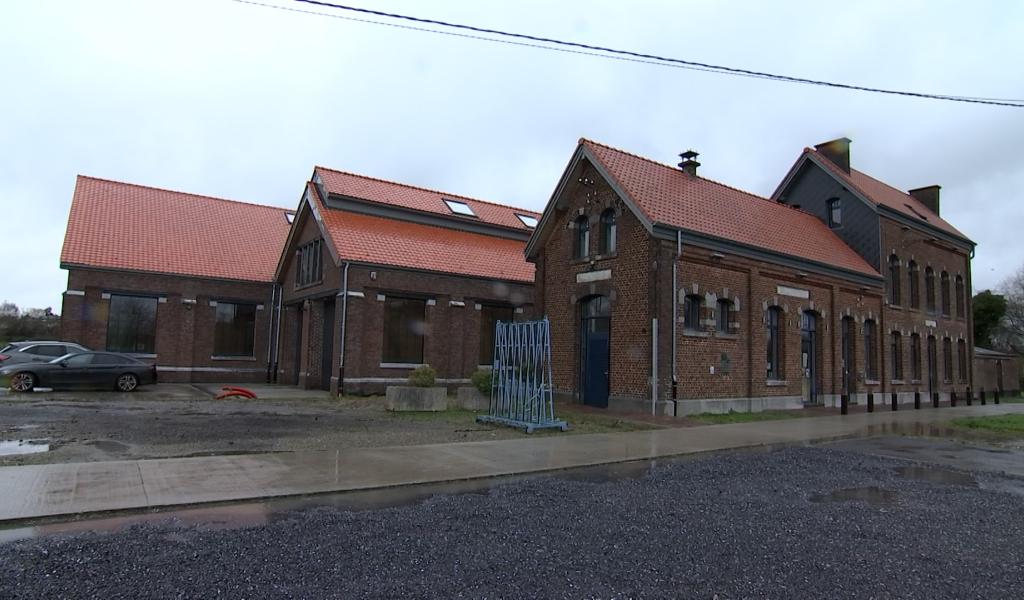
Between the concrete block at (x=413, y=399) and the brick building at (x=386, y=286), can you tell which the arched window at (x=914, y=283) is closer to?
the brick building at (x=386, y=286)

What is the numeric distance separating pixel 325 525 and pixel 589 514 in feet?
8.78

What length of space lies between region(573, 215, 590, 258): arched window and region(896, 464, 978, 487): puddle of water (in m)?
11.5

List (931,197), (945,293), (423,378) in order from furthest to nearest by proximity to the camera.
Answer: (931,197), (945,293), (423,378)

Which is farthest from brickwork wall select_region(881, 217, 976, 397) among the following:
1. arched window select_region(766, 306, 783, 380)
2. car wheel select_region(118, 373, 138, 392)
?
car wheel select_region(118, 373, 138, 392)

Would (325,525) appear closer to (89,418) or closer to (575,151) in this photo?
(89,418)

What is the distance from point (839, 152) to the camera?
27.8 metres

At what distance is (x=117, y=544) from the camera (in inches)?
212

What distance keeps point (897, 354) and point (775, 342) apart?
30.6 feet

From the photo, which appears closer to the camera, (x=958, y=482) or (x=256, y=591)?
(x=256, y=591)

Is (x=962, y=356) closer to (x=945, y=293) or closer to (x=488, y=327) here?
(x=945, y=293)

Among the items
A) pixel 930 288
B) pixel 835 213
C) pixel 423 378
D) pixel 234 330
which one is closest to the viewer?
pixel 423 378

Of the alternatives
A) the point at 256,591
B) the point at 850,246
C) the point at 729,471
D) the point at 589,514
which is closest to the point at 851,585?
the point at 589,514

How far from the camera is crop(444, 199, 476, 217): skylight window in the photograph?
95.4 feet

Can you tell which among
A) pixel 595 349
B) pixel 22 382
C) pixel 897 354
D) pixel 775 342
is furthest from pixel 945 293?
pixel 22 382
